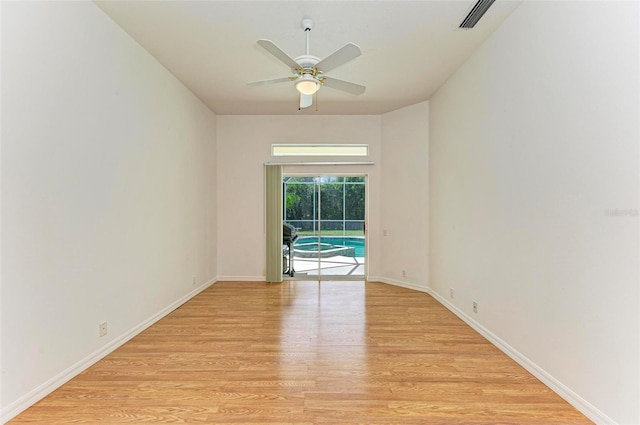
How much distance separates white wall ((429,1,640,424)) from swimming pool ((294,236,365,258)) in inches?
106

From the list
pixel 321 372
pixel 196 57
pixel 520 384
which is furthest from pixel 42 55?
pixel 520 384

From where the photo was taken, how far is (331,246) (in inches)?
241

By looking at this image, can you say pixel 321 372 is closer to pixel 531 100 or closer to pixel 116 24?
pixel 531 100

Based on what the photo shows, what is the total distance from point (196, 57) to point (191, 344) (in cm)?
325

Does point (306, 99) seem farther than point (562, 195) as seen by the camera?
Yes

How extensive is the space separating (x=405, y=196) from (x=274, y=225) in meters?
2.49

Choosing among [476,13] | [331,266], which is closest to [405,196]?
[331,266]

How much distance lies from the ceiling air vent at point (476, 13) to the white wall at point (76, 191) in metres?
3.38

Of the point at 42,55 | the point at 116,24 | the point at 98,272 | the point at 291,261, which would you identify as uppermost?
the point at 116,24

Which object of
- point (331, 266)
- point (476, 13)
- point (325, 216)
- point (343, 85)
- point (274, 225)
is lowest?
point (331, 266)

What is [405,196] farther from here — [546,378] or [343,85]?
[546,378]

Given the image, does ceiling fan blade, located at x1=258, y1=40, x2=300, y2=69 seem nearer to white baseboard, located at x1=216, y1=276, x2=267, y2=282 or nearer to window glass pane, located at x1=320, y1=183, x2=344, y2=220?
window glass pane, located at x1=320, y1=183, x2=344, y2=220

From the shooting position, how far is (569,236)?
7.27 feet

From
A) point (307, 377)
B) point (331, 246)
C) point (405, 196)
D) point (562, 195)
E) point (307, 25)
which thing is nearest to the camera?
point (562, 195)
